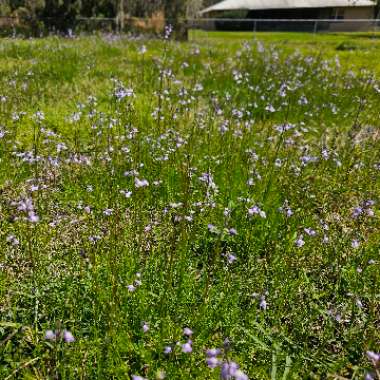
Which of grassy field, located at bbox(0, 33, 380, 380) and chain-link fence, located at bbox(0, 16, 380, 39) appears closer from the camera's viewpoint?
grassy field, located at bbox(0, 33, 380, 380)

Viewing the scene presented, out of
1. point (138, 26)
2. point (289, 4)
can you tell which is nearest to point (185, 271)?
point (138, 26)

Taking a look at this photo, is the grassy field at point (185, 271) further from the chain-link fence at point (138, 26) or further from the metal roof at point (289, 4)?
the metal roof at point (289, 4)

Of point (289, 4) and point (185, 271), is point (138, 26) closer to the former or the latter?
point (185, 271)

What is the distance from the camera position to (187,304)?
9.84 ft

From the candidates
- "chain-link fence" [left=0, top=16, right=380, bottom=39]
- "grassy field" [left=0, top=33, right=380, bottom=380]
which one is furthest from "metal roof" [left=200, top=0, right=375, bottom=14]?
"grassy field" [left=0, top=33, right=380, bottom=380]

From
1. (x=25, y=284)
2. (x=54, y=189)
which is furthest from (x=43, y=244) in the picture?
(x=54, y=189)

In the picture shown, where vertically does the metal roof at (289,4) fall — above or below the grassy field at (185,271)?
above

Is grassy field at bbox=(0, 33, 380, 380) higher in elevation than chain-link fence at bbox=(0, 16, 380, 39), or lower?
lower

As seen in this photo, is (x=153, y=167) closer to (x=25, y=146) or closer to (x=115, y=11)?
(x=25, y=146)

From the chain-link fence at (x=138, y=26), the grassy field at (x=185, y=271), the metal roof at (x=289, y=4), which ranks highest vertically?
the metal roof at (x=289, y=4)

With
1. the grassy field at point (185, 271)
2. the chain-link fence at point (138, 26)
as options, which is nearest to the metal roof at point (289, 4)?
the chain-link fence at point (138, 26)

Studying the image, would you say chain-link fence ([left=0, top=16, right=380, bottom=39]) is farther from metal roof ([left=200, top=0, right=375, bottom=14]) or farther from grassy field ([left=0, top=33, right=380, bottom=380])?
metal roof ([left=200, top=0, right=375, bottom=14])

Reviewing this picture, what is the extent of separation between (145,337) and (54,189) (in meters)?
2.20

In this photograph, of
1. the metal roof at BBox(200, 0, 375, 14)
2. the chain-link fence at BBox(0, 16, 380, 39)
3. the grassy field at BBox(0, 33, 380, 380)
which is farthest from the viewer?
the metal roof at BBox(200, 0, 375, 14)
